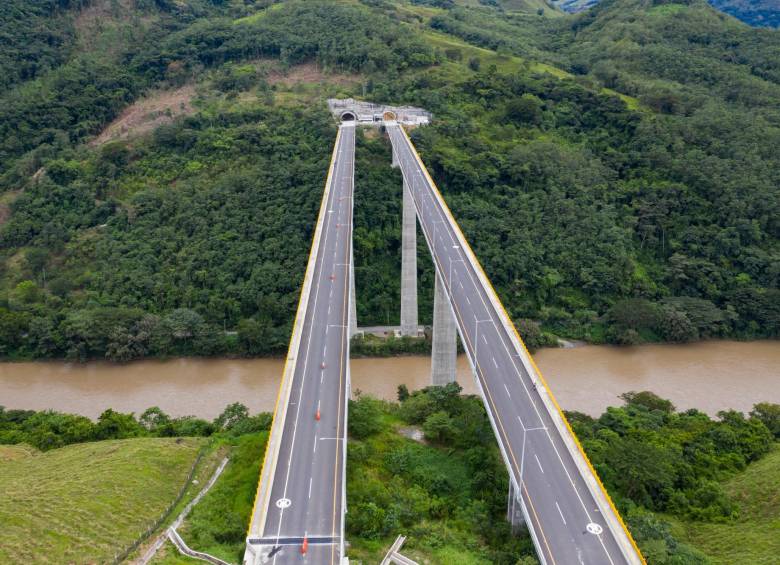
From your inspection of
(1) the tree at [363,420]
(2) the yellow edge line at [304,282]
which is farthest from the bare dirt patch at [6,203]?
(1) the tree at [363,420]

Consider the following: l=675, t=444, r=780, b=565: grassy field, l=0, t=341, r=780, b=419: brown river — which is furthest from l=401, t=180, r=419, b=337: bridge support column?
l=675, t=444, r=780, b=565: grassy field

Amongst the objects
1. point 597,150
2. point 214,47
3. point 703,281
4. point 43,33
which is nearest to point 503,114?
point 597,150

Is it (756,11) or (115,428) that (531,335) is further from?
(756,11)

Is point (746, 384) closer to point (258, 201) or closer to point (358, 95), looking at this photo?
point (258, 201)

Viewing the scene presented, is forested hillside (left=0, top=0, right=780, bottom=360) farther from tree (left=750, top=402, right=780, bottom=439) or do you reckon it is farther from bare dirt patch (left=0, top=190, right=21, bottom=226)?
tree (left=750, top=402, right=780, bottom=439)

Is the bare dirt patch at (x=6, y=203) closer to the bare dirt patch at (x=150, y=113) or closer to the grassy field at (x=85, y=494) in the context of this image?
the bare dirt patch at (x=150, y=113)


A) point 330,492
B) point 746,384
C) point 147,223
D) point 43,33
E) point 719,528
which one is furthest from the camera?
point 43,33
